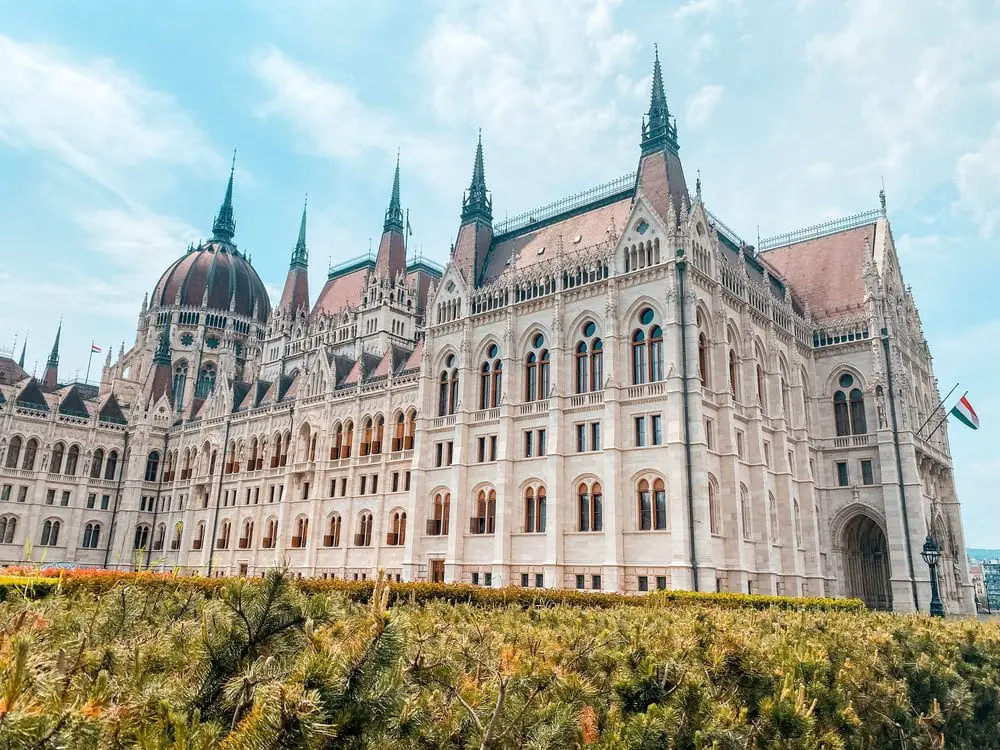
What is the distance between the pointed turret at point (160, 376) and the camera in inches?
2681

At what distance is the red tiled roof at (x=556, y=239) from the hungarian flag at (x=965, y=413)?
74.6ft

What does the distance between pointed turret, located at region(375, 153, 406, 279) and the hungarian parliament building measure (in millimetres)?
571

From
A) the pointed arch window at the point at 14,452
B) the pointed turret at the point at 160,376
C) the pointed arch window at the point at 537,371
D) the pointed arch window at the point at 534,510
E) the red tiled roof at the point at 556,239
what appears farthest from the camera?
the pointed turret at the point at 160,376

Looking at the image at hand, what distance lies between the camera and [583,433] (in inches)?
1430

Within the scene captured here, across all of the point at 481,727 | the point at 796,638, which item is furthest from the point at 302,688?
the point at 796,638

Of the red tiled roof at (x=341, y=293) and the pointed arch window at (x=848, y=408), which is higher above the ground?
the red tiled roof at (x=341, y=293)

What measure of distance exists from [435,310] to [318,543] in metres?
17.6

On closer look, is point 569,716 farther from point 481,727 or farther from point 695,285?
point 695,285

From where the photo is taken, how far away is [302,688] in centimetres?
301

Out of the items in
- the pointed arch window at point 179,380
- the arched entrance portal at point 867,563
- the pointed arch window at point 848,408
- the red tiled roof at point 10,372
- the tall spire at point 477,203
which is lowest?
the arched entrance portal at point 867,563

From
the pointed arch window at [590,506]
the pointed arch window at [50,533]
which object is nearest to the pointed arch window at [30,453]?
the pointed arch window at [50,533]

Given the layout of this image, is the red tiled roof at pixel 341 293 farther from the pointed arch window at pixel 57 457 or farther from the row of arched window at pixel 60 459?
the pointed arch window at pixel 57 457

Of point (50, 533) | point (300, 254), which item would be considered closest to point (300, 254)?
point (300, 254)

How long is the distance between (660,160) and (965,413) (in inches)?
932
